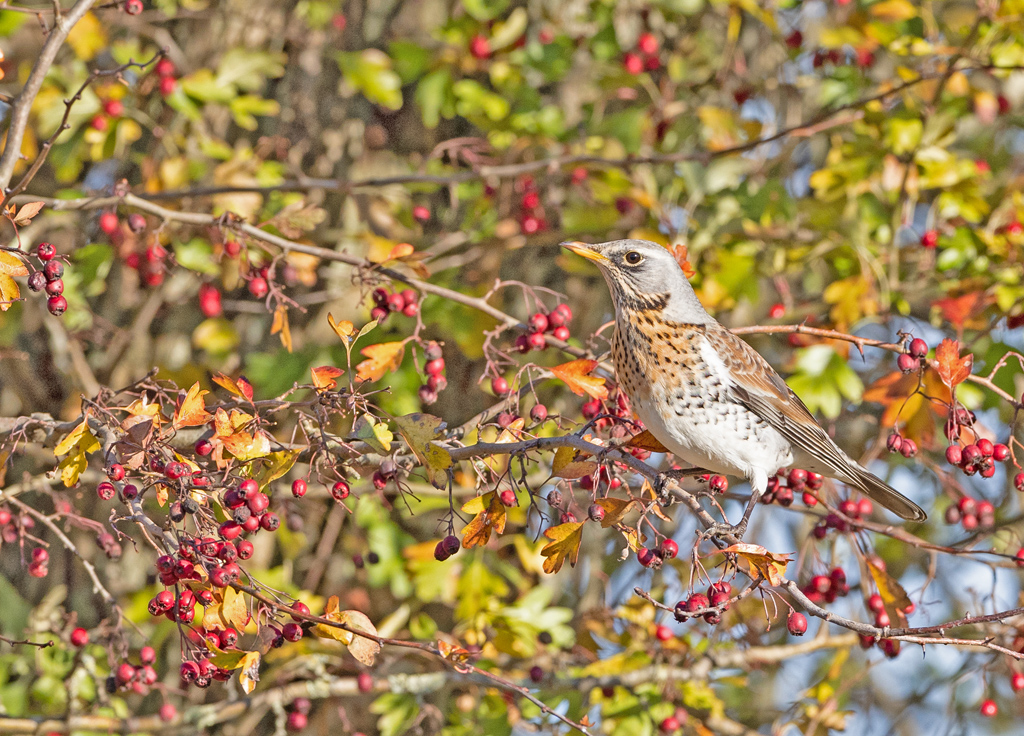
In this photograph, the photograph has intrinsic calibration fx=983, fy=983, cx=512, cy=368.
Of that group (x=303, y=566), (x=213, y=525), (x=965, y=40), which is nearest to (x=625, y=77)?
(x=965, y=40)

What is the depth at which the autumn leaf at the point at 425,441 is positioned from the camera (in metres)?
2.11

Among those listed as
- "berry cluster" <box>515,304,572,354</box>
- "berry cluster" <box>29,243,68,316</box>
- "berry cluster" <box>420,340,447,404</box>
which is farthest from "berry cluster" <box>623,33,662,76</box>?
"berry cluster" <box>29,243,68,316</box>

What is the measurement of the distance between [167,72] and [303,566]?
212 centimetres

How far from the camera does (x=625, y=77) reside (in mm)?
4207

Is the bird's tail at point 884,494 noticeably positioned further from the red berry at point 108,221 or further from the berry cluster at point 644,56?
the red berry at point 108,221

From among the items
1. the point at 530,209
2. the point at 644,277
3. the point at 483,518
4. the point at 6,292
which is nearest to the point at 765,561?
the point at 483,518

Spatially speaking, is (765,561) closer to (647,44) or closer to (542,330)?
(542,330)

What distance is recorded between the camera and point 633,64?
4.33 metres

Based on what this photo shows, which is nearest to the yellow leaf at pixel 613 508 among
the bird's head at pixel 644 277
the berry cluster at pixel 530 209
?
the bird's head at pixel 644 277

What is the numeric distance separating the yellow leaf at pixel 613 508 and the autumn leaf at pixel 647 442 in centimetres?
68

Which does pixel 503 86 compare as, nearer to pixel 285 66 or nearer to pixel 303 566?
pixel 285 66

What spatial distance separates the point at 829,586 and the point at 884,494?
0.36 metres

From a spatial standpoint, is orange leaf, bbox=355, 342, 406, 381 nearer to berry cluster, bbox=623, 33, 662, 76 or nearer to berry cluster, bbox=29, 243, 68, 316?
berry cluster, bbox=29, 243, 68, 316

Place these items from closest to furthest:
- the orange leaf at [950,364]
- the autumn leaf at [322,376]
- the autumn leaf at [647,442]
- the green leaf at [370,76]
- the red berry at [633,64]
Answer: the autumn leaf at [322,376], the orange leaf at [950,364], the autumn leaf at [647,442], the green leaf at [370,76], the red berry at [633,64]
